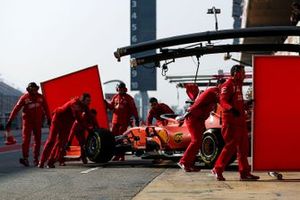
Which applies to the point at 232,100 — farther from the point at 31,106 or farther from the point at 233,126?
the point at 31,106

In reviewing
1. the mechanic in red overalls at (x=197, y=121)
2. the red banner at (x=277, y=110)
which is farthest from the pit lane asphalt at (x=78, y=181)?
the red banner at (x=277, y=110)

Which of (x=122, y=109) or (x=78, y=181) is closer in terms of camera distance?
(x=78, y=181)

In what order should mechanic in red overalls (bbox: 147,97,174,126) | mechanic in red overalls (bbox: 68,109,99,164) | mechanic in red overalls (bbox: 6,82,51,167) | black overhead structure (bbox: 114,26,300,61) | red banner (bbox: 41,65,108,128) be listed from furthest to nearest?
mechanic in red overalls (bbox: 147,97,174,126), red banner (bbox: 41,65,108,128), mechanic in red overalls (bbox: 6,82,51,167), mechanic in red overalls (bbox: 68,109,99,164), black overhead structure (bbox: 114,26,300,61)

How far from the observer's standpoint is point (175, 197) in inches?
328

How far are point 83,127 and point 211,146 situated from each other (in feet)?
9.43

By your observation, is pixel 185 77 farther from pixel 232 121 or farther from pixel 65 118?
pixel 232 121

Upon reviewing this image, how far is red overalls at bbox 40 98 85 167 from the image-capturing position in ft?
43.5

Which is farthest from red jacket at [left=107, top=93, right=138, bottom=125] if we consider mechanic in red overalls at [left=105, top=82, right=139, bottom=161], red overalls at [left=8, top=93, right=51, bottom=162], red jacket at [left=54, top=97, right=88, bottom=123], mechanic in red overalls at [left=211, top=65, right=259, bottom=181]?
mechanic in red overalls at [left=211, top=65, right=259, bottom=181]

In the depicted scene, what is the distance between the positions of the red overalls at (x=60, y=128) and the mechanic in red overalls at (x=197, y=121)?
2.58m

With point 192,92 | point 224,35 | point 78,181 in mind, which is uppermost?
point 224,35

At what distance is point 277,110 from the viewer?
1011 centimetres

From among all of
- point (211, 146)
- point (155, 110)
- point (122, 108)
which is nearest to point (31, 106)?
point (122, 108)

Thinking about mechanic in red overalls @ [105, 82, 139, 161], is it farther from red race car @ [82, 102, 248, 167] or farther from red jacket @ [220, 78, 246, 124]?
red jacket @ [220, 78, 246, 124]

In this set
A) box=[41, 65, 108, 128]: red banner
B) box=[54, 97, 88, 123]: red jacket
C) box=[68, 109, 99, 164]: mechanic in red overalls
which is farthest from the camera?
box=[41, 65, 108, 128]: red banner
